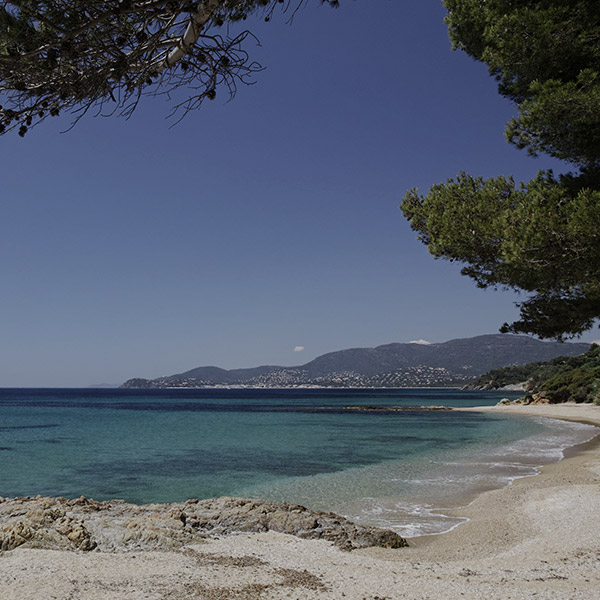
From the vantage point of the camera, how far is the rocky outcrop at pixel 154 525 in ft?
21.8

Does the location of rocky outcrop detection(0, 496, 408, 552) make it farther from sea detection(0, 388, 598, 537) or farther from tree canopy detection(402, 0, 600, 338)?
tree canopy detection(402, 0, 600, 338)

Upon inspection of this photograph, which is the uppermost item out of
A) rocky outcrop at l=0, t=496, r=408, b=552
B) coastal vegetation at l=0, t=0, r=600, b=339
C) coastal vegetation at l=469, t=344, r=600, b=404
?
coastal vegetation at l=0, t=0, r=600, b=339

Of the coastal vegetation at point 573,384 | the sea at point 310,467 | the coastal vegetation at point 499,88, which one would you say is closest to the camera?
the coastal vegetation at point 499,88

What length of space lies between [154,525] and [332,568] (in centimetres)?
314

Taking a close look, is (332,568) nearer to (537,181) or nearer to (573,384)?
(537,181)

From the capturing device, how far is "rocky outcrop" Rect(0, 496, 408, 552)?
6.64m

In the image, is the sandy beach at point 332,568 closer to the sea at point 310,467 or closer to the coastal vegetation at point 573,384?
the sea at point 310,467

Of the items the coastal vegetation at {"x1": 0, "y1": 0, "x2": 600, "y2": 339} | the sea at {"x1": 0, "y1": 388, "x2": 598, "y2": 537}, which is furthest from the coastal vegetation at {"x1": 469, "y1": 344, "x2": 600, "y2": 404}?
the coastal vegetation at {"x1": 0, "y1": 0, "x2": 600, "y2": 339}

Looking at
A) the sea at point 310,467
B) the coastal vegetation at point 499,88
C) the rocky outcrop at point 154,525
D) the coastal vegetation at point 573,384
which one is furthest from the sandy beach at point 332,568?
the coastal vegetation at point 573,384

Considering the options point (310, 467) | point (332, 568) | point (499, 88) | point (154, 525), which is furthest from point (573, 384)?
point (154, 525)

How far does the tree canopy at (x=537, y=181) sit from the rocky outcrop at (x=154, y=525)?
5.51 m

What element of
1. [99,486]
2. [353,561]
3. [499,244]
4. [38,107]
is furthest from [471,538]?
[99,486]

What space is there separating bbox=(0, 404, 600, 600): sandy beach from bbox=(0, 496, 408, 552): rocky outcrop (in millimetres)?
272

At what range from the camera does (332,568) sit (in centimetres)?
612
